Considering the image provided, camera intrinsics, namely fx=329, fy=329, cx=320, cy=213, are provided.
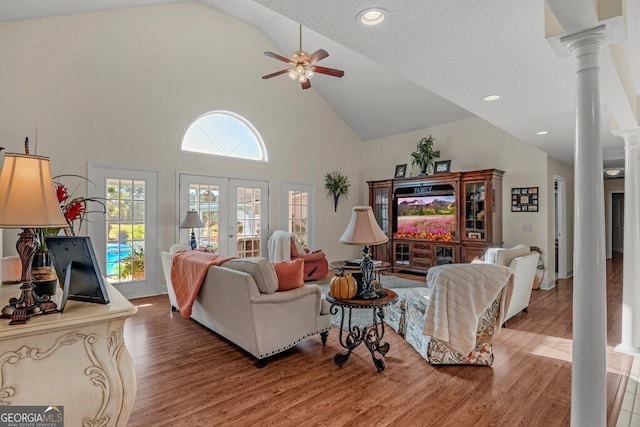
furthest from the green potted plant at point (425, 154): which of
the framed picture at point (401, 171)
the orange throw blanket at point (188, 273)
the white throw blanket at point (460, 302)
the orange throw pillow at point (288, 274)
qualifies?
the orange throw blanket at point (188, 273)

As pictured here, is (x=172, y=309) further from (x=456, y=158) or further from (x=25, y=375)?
(x=456, y=158)

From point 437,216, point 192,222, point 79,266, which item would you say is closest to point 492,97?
point 79,266

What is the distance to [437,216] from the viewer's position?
6605 millimetres

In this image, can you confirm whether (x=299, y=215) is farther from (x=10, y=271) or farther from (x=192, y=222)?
(x=10, y=271)

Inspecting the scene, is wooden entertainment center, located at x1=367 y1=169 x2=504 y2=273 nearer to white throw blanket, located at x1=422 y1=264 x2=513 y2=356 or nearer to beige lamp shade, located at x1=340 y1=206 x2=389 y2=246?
white throw blanket, located at x1=422 y1=264 x2=513 y2=356

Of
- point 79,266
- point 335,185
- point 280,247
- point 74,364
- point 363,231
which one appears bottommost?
point 74,364

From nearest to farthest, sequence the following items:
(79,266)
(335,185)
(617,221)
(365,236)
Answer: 1. (79,266)
2. (365,236)
3. (335,185)
4. (617,221)

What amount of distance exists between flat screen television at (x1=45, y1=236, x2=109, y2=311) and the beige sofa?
1.24 m

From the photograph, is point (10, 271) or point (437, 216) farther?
point (437, 216)

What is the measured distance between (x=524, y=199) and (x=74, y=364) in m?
6.47

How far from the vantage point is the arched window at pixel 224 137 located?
576 cm

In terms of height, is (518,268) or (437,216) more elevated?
(437,216)

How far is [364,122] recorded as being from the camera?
7.80 meters

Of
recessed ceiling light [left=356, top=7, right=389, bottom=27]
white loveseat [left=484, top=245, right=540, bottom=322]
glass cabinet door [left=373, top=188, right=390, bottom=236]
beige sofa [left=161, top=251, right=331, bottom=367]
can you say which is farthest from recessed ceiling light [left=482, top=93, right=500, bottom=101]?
glass cabinet door [left=373, top=188, right=390, bottom=236]
